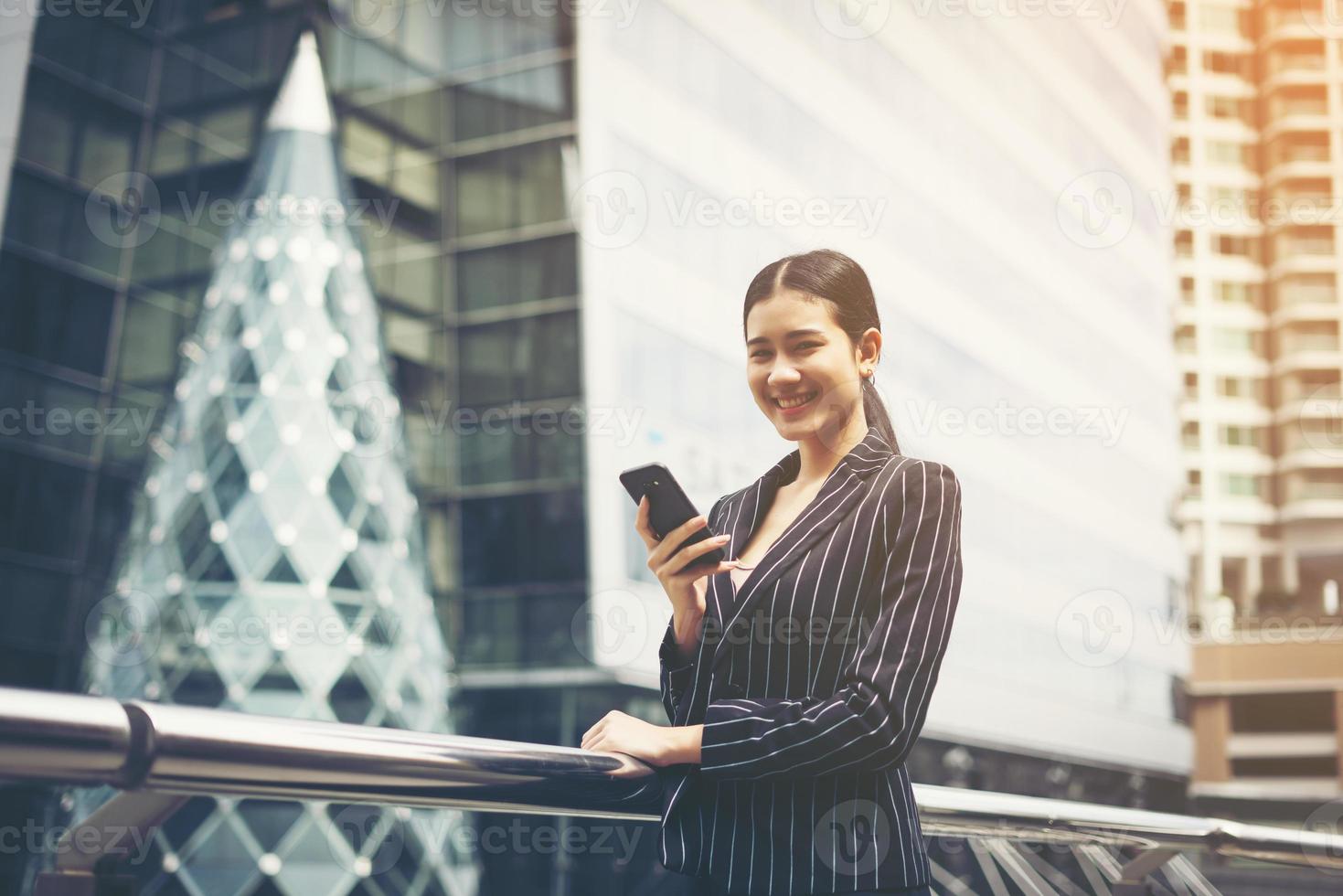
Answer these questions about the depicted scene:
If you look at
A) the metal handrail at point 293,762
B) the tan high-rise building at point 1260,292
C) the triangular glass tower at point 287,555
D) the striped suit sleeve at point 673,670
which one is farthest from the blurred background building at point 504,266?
the tan high-rise building at point 1260,292

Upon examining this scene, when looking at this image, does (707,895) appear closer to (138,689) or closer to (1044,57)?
(138,689)

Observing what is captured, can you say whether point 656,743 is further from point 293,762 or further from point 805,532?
point 293,762

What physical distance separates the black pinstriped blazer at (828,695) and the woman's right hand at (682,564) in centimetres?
5

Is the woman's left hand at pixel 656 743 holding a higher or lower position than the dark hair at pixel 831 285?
lower

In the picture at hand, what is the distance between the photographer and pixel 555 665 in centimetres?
1520

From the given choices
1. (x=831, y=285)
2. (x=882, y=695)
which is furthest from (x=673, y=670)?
(x=831, y=285)

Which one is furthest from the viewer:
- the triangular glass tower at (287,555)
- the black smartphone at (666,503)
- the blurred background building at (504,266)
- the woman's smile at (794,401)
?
the blurred background building at (504,266)

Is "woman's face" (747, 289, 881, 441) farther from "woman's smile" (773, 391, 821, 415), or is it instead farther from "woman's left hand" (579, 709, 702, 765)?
"woman's left hand" (579, 709, 702, 765)

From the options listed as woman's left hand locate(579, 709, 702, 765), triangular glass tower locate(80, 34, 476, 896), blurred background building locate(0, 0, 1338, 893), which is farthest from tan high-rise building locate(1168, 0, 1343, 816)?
woman's left hand locate(579, 709, 702, 765)

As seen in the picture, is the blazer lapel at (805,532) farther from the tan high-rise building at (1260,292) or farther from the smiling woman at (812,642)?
the tan high-rise building at (1260,292)

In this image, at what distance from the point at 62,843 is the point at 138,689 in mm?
13726

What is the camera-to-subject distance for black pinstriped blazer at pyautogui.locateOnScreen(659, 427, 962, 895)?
1479 mm

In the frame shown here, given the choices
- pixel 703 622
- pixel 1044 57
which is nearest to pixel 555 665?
pixel 703 622

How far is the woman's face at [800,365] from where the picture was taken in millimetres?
Result: 1764
